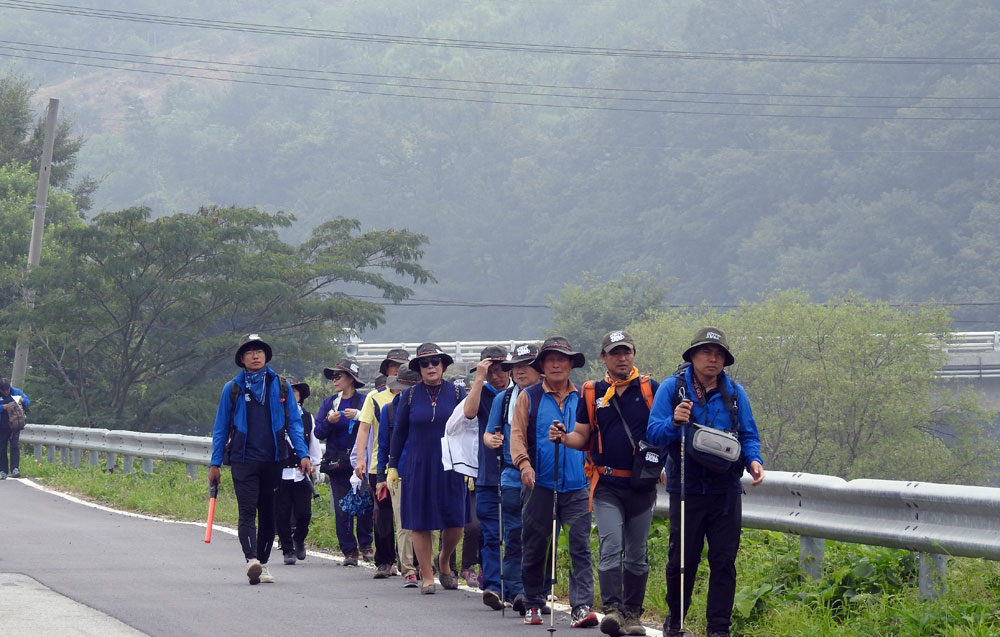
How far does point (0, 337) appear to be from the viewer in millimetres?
33344

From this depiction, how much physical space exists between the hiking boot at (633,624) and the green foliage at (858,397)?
41.9 metres

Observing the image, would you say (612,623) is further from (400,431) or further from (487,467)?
(400,431)

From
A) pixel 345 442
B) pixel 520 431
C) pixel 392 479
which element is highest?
pixel 345 442

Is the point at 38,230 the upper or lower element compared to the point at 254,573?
upper

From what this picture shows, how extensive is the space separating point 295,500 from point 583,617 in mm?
4821

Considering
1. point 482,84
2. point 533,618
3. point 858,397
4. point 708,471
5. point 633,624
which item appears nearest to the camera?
point 708,471

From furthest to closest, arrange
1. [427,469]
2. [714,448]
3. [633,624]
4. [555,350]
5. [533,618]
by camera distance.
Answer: [427,469] < [555,350] < [533,618] < [633,624] < [714,448]

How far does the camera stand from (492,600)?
1025 cm

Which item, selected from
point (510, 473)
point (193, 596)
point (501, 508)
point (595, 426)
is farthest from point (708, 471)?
point (193, 596)

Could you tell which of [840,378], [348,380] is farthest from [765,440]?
[348,380]

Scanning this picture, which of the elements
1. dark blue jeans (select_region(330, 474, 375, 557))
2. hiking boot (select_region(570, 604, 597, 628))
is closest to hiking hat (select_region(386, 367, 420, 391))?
dark blue jeans (select_region(330, 474, 375, 557))

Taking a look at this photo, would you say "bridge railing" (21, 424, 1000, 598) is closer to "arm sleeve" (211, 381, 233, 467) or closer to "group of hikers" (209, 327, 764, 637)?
"group of hikers" (209, 327, 764, 637)

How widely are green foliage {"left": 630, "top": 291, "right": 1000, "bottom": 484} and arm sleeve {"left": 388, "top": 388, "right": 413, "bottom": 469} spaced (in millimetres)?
39957

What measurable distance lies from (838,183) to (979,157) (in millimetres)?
9185
